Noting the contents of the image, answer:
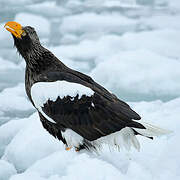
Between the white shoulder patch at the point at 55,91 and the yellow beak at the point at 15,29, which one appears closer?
the white shoulder patch at the point at 55,91

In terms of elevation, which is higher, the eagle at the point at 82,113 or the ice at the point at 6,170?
the eagle at the point at 82,113

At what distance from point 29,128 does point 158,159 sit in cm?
209

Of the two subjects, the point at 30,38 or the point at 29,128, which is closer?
the point at 30,38

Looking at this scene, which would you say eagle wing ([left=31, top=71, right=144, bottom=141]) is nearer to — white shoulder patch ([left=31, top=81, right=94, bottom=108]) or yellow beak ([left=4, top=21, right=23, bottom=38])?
white shoulder patch ([left=31, top=81, right=94, bottom=108])

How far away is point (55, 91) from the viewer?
365cm

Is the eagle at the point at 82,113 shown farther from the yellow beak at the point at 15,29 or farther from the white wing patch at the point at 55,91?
the yellow beak at the point at 15,29

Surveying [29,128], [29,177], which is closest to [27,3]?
[29,128]

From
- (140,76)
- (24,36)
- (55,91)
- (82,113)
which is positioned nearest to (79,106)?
(82,113)

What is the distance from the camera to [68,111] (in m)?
3.65

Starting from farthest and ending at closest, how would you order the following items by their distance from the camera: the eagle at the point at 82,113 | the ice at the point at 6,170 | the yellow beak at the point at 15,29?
the ice at the point at 6,170 < the yellow beak at the point at 15,29 < the eagle at the point at 82,113

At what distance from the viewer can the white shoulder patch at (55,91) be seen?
360cm

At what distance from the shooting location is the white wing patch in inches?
142

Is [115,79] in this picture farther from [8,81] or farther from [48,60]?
[48,60]

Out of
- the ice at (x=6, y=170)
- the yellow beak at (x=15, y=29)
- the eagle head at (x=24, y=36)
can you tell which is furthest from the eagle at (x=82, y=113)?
the ice at (x=6, y=170)
